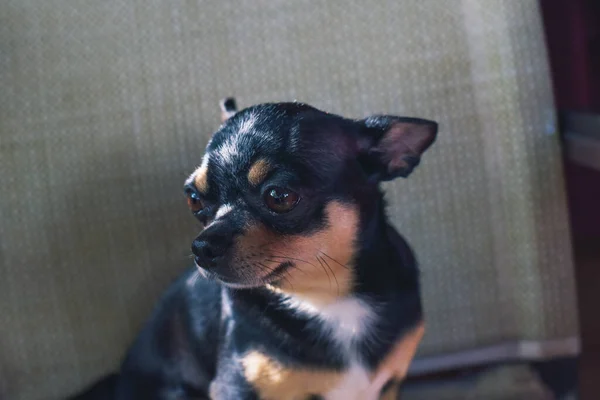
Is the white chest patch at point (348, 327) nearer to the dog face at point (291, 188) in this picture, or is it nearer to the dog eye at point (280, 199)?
the dog face at point (291, 188)

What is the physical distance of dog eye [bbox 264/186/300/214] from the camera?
30.2 inches

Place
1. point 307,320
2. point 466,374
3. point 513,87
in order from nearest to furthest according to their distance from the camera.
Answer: point 307,320
point 513,87
point 466,374

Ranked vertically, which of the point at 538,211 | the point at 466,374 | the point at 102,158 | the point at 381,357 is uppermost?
the point at 102,158

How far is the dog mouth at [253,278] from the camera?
78 cm

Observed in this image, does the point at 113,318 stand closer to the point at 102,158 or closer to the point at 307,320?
the point at 102,158

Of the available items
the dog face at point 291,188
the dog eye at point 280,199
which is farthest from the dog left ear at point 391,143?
the dog eye at point 280,199

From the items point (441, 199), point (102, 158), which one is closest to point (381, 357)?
point (441, 199)

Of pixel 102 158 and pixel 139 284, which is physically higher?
pixel 102 158

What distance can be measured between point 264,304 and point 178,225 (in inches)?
13.2

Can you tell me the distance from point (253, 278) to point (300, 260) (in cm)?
6

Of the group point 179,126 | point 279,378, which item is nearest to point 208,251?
point 279,378

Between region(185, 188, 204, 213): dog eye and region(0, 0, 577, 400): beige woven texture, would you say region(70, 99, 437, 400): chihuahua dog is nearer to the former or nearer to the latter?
region(185, 188, 204, 213): dog eye

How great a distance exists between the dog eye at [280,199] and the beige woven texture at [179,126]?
1.39 feet

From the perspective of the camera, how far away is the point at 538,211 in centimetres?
117
